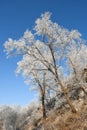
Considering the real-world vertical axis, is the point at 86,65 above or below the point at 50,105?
above

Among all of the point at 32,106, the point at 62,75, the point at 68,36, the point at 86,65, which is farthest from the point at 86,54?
the point at 32,106

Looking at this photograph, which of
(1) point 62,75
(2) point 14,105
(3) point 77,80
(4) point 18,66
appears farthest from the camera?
(2) point 14,105

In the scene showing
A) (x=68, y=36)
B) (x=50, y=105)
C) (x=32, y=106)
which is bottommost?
(x=50, y=105)

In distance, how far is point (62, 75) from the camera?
1810 inches

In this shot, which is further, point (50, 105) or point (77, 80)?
point (50, 105)

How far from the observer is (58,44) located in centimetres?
3347

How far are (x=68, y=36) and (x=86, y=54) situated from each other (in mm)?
15774

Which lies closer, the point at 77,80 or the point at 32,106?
the point at 77,80

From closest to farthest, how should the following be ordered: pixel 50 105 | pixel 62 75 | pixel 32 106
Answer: pixel 62 75 → pixel 50 105 → pixel 32 106

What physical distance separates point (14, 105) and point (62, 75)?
74208mm

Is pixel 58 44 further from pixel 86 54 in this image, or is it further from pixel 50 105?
pixel 50 105

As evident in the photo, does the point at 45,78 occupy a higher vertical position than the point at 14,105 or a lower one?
lower

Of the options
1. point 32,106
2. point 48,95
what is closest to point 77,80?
point 48,95

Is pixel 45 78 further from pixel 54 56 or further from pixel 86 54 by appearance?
pixel 86 54
